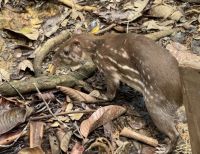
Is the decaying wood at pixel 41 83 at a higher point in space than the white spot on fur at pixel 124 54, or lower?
lower

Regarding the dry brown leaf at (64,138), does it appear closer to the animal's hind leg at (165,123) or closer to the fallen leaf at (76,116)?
the fallen leaf at (76,116)

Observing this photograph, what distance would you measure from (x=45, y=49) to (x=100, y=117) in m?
1.15

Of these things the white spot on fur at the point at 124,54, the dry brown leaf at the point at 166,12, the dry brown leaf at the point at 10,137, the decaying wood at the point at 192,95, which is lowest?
the dry brown leaf at the point at 10,137

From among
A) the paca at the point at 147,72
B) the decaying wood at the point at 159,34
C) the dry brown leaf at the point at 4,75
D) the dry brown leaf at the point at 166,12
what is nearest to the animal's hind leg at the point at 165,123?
the paca at the point at 147,72

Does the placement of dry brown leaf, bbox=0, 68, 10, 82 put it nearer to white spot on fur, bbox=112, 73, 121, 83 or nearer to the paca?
the paca

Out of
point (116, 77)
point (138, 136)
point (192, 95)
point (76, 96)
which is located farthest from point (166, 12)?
point (192, 95)

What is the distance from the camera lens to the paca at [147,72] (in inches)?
154

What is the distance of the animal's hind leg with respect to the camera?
3984mm

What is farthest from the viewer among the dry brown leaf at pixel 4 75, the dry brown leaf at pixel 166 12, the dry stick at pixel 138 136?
the dry brown leaf at pixel 166 12

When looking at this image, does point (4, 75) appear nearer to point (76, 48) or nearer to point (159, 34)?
point (76, 48)

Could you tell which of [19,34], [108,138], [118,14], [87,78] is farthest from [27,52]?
[108,138]

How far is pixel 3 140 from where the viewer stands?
414 cm

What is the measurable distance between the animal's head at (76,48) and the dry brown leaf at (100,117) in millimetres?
714

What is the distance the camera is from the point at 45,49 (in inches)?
202
